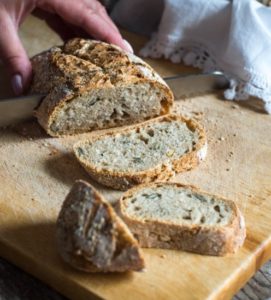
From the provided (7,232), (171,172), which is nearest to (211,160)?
(171,172)

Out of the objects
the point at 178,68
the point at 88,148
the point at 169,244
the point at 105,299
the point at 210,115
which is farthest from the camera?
the point at 178,68

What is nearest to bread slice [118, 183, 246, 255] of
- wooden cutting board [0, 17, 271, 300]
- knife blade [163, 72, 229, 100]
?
wooden cutting board [0, 17, 271, 300]

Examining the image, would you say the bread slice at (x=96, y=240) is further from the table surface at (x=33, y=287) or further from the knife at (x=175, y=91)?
the knife at (x=175, y=91)

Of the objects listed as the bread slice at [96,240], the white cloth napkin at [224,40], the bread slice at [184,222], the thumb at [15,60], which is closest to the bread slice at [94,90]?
the thumb at [15,60]

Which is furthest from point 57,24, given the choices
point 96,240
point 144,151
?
point 96,240

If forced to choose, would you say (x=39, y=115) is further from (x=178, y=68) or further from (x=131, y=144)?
(x=178, y=68)

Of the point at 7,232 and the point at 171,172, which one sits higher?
the point at 171,172
